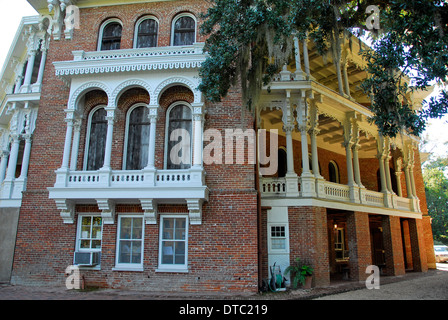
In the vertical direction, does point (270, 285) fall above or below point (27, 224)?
below

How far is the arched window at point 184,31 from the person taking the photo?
13.7 m

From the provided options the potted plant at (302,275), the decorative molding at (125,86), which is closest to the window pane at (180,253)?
the potted plant at (302,275)

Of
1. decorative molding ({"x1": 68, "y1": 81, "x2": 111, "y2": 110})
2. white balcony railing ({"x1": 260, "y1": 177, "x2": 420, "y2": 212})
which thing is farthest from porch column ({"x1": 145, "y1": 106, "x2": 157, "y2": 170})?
white balcony railing ({"x1": 260, "y1": 177, "x2": 420, "y2": 212})

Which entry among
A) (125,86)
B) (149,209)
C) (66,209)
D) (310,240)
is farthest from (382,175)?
(66,209)

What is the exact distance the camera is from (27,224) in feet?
40.3

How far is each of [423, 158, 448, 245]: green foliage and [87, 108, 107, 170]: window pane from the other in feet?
124

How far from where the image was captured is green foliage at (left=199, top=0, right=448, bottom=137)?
852 centimetres

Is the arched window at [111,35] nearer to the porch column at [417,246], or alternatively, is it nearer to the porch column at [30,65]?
the porch column at [30,65]

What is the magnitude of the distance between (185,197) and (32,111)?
8.61 meters

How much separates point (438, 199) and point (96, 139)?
39015mm

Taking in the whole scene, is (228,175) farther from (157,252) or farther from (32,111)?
(32,111)

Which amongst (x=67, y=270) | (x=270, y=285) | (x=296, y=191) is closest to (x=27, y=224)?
(x=67, y=270)

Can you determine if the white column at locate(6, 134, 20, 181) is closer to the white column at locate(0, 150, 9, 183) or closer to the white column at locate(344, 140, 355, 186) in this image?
the white column at locate(0, 150, 9, 183)

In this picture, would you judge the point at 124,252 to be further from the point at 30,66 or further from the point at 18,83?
the point at 18,83
